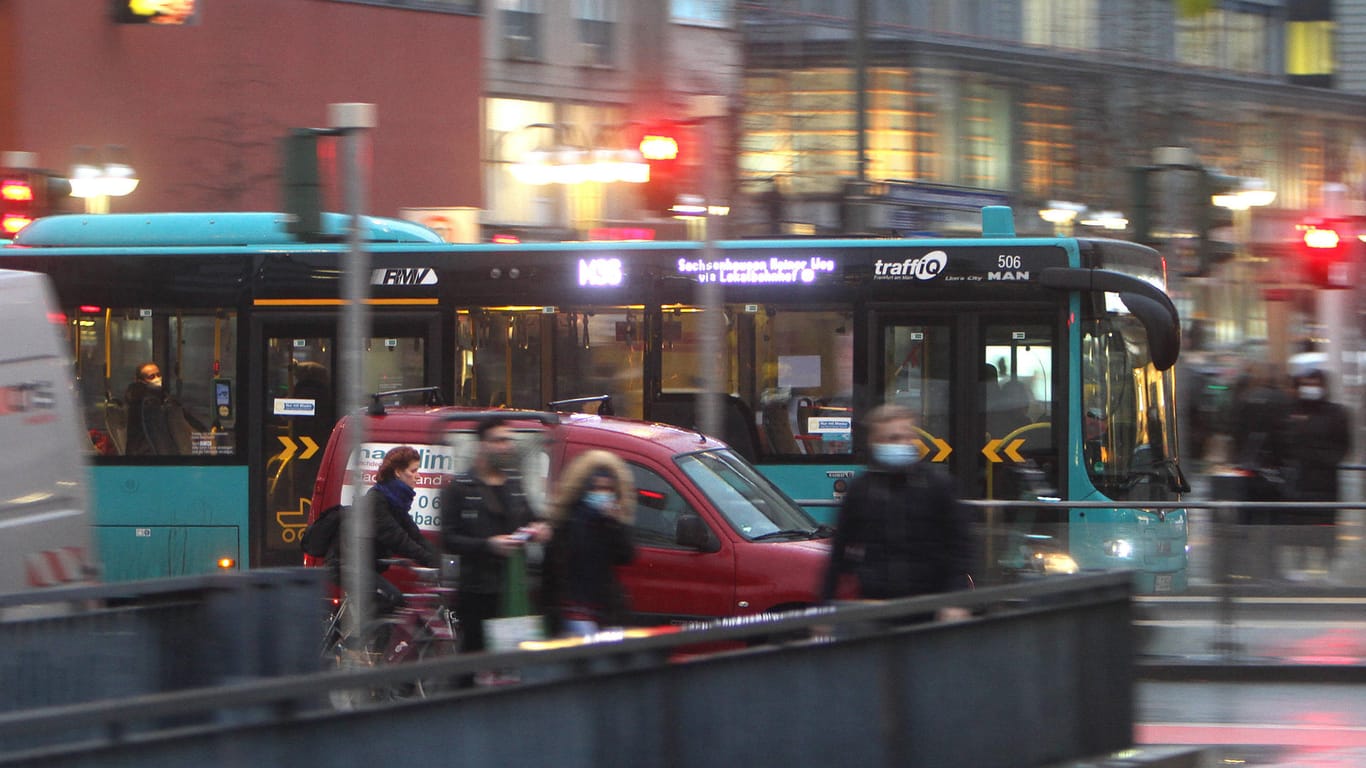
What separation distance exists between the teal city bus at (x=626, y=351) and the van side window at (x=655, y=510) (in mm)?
4571

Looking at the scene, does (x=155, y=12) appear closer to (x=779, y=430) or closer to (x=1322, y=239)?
(x=779, y=430)

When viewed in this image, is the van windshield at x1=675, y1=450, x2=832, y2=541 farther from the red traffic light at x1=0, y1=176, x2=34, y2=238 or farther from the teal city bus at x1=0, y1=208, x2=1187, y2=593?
the red traffic light at x1=0, y1=176, x2=34, y2=238

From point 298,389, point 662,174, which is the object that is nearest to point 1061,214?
point 298,389

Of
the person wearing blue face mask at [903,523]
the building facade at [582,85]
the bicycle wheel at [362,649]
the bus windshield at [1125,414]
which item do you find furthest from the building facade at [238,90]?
the person wearing blue face mask at [903,523]

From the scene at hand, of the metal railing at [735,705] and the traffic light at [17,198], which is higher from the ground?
the traffic light at [17,198]

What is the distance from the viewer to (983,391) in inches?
575

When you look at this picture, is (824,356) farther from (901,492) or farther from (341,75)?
(341,75)

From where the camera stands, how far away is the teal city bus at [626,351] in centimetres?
1446

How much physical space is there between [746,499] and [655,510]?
559mm

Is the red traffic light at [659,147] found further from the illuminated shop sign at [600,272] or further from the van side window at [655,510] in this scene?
the van side window at [655,510]

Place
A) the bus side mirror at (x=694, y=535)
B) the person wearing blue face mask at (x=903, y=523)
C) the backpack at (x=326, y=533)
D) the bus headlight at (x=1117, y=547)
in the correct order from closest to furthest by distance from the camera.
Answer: the person wearing blue face mask at (x=903, y=523), the bus side mirror at (x=694, y=535), the backpack at (x=326, y=533), the bus headlight at (x=1117, y=547)

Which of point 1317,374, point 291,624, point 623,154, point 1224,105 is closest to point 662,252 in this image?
point 1317,374

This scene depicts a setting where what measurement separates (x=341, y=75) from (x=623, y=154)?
5.65 metres

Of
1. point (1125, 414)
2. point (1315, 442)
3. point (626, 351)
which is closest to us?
point (1125, 414)
